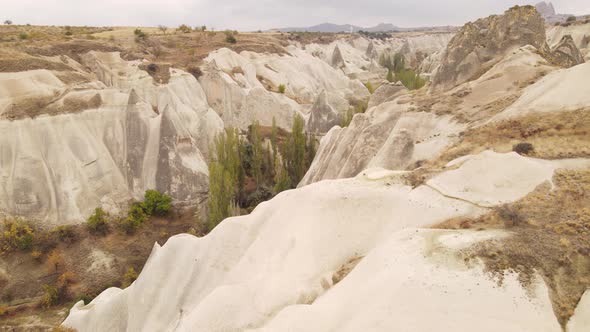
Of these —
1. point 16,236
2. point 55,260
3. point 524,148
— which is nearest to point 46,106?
point 16,236

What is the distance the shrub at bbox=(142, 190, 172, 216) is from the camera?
21.4m

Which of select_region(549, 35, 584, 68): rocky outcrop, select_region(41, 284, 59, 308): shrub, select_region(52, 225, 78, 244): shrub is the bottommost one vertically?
select_region(41, 284, 59, 308): shrub

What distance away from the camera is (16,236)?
18000mm

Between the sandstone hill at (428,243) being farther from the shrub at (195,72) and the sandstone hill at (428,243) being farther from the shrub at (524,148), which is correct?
the shrub at (195,72)

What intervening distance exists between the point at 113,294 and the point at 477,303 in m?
12.3

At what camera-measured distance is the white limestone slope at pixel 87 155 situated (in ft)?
65.0

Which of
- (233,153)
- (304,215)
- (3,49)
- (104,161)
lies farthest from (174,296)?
(3,49)

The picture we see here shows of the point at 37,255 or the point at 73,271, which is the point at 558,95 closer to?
the point at 73,271

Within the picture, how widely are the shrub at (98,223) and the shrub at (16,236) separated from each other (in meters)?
2.57

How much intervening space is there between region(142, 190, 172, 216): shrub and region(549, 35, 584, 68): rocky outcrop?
2089cm

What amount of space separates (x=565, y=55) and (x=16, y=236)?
27973 mm

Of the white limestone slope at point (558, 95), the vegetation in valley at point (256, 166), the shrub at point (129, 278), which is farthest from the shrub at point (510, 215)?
the shrub at point (129, 278)

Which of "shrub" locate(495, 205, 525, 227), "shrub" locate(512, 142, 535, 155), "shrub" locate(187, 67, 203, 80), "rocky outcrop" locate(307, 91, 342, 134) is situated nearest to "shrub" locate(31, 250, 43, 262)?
"shrub" locate(495, 205, 525, 227)

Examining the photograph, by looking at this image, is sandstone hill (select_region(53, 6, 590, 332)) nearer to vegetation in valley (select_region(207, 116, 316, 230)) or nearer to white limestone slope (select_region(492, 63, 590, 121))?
white limestone slope (select_region(492, 63, 590, 121))
